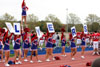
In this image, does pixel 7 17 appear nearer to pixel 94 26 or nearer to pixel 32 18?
pixel 32 18

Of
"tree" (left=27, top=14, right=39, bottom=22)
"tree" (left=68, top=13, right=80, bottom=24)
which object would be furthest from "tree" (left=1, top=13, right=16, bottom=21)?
"tree" (left=68, top=13, right=80, bottom=24)

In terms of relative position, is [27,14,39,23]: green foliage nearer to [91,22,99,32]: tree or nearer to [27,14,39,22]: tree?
[27,14,39,22]: tree

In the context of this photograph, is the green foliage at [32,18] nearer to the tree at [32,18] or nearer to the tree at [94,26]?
the tree at [32,18]

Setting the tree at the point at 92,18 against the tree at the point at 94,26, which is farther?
the tree at the point at 92,18

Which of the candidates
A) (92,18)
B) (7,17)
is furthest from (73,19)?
(7,17)

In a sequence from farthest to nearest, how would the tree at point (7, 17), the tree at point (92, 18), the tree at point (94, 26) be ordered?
the tree at point (92, 18)
the tree at point (94, 26)
the tree at point (7, 17)

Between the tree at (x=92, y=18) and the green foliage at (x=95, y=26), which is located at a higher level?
the tree at (x=92, y=18)

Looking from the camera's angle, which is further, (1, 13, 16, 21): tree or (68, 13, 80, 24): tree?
(68, 13, 80, 24): tree

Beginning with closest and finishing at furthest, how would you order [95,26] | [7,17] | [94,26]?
[7,17]
[95,26]
[94,26]

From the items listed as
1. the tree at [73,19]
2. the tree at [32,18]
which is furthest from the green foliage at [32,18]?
the tree at [73,19]

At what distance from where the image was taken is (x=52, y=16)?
4934cm

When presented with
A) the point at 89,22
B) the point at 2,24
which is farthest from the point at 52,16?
the point at 2,24

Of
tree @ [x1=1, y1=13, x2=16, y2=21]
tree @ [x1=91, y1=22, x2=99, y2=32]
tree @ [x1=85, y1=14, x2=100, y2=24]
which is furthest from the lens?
tree @ [x1=85, y1=14, x2=100, y2=24]

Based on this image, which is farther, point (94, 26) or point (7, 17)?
point (94, 26)
